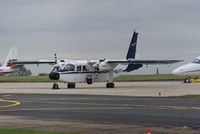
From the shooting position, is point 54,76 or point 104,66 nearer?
point 54,76

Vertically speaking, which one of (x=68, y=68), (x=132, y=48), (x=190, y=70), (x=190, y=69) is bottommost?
(x=68, y=68)

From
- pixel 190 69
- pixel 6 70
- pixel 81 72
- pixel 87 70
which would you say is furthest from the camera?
pixel 6 70

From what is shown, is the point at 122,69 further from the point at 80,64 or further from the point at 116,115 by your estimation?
the point at 116,115

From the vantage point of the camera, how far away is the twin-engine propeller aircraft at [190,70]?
65.4 m

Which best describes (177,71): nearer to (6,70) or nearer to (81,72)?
(81,72)

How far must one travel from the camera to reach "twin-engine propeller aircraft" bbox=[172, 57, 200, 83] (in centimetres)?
6544

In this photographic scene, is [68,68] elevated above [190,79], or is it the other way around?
[68,68]

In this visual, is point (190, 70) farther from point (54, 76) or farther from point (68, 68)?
point (54, 76)

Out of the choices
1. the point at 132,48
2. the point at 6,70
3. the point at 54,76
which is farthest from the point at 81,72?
the point at 6,70

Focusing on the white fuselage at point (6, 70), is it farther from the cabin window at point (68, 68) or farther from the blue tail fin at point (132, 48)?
the cabin window at point (68, 68)

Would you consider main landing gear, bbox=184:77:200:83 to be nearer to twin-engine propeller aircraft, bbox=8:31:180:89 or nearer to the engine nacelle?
twin-engine propeller aircraft, bbox=8:31:180:89

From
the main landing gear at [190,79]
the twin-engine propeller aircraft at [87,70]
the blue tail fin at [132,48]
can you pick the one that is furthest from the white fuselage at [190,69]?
the twin-engine propeller aircraft at [87,70]

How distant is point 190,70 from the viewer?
6569 cm

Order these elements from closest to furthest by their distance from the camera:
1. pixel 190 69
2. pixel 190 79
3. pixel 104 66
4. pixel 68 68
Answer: pixel 68 68 < pixel 104 66 < pixel 190 69 < pixel 190 79
